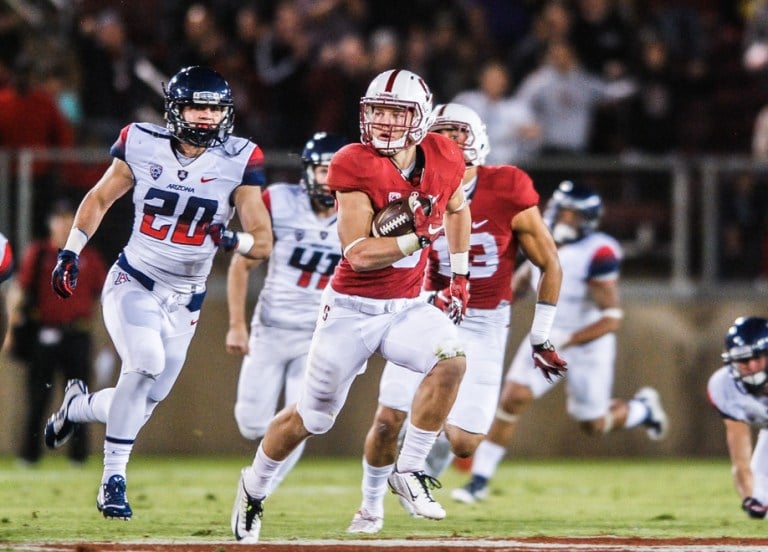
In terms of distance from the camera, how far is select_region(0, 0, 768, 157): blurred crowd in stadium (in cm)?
1287

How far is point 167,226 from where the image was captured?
750cm

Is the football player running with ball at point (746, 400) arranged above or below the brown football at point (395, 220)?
below

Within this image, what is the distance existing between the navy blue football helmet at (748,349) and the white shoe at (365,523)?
2226 mm

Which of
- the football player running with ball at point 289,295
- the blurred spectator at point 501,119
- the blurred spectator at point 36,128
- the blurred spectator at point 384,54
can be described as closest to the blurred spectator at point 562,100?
the blurred spectator at point 501,119

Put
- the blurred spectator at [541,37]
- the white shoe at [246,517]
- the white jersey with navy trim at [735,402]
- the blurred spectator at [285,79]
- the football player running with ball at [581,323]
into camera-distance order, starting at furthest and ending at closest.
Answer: the blurred spectator at [541,37] < the blurred spectator at [285,79] < the football player running with ball at [581,323] < the white jersey with navy trim at [735,402] < the white shoe at [246,517]

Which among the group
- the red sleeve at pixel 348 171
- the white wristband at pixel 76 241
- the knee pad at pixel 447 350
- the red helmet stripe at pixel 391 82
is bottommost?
the knee pad at pixel 447 350

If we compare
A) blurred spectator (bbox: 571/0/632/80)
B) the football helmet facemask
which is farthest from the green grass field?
blurred spectator (bbox: 571/0/632/80)

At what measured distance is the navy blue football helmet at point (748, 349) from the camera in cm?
809

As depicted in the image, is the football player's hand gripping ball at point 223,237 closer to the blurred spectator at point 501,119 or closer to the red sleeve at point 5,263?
the red sleeve at point 5,263

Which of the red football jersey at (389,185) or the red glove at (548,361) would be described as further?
the red glove at (548,361)

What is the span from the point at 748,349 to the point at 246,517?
294cm

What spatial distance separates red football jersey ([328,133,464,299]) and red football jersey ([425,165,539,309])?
39.8 inches

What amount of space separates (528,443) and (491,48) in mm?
3628

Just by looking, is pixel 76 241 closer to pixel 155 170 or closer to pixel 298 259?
pixel 155 170
